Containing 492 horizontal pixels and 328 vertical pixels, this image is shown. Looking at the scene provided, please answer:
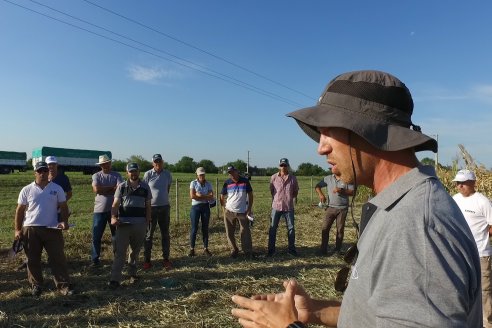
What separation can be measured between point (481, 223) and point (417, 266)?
4.81m

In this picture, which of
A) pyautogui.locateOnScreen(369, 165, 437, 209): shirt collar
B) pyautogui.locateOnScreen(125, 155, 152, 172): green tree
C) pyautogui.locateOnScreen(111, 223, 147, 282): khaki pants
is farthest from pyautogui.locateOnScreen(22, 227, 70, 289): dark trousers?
pyautogui.locateOnScreen(125, 155, 152, 172): green tree

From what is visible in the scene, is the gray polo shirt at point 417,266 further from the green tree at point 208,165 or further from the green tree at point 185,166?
the green tree at point 185,166

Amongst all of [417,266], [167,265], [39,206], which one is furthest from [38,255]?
[417,266]

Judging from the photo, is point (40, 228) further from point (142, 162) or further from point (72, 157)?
point (142, 162)

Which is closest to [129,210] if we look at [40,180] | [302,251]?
[40,180]

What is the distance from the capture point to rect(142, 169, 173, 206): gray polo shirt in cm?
833

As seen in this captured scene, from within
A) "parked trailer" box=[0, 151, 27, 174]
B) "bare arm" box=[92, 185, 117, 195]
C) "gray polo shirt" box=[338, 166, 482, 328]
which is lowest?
"bare arm" box=[92, 185, 117, 195]

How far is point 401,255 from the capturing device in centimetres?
103

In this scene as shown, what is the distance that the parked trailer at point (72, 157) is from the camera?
4962 cm

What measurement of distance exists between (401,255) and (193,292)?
562 cm

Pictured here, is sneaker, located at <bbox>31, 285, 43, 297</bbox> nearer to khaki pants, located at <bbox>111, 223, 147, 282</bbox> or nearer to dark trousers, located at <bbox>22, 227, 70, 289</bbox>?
dark trousers, located at <bbox>22, 227, 70, 289</bbox>

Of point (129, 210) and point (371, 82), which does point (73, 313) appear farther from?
point (371, 82)

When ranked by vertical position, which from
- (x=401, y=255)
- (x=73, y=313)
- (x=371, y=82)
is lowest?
(x=73, y=313)

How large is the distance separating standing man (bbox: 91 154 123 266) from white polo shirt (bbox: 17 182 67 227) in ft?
4.44
